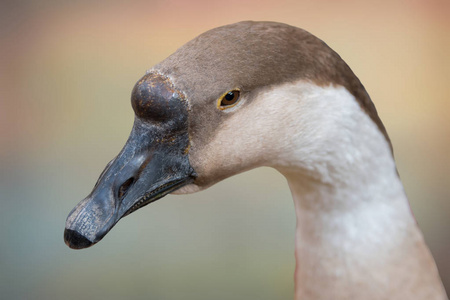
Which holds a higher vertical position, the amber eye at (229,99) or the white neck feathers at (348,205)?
the amber eye at (229,99)

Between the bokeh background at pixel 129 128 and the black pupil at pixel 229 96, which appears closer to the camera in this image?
the black pupil at pixel 229 96

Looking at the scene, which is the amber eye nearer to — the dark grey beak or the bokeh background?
the dark grey beak

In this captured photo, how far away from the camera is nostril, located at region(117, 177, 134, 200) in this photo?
2.64 ft

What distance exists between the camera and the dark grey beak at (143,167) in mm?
770

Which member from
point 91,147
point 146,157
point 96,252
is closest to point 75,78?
point 91,147

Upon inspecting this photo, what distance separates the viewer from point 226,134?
813 mm

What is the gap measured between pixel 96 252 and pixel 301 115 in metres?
1.56

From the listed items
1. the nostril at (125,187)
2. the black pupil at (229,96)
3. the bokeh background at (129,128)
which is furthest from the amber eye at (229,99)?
the bokeh background at (129,128)

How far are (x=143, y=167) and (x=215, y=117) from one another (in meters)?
0.13

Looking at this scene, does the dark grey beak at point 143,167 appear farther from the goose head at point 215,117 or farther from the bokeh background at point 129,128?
the bokeh background at point 129,128

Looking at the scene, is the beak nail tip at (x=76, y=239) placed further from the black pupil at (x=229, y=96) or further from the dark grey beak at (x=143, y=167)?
the black pupil at (x=229, y=96)

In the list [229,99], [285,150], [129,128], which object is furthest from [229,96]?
[129,128]

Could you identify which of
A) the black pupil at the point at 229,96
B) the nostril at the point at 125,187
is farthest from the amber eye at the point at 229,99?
the nostril at the point at 125,187

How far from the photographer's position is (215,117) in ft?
2.62
